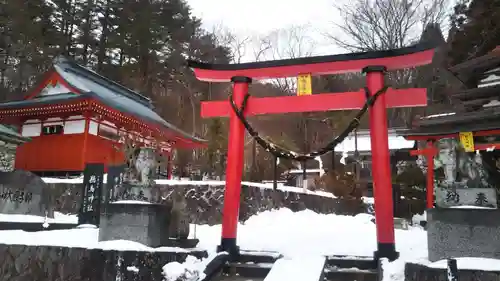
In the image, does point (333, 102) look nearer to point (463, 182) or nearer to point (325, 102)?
point (325, 102)

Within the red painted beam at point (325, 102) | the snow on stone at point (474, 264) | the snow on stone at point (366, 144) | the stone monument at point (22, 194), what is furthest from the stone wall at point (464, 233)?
the snow on stone at point (366, 144)

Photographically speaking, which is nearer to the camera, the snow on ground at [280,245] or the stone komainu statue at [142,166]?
the snow on ground at [280,245]

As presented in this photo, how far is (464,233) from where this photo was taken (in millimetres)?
5875

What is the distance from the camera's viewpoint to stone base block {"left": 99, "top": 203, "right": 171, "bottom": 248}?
276 inches

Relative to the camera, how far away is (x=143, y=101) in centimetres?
2477

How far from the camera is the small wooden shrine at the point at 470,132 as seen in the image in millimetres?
6309

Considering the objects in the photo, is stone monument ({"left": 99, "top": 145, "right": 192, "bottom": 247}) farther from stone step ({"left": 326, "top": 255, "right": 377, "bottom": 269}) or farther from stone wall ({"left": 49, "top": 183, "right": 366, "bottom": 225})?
stone wall ({"left": 49, "top": 183, "right": 366, "bottom": 225})

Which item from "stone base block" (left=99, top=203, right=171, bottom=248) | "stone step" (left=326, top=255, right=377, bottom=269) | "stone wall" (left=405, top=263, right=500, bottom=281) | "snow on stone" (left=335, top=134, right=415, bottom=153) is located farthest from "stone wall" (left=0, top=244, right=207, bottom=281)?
"snow on stone" (left=335, top=134, right=415, bottom=153)

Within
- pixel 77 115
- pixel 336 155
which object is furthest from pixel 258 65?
pixel 336 155

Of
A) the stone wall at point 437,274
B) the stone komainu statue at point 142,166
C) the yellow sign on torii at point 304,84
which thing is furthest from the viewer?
the yellow sign on torii at point 304,84

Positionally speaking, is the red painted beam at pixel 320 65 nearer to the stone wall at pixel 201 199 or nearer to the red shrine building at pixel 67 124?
the stone wall at pixel 201 199

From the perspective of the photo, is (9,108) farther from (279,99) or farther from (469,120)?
(469,120)

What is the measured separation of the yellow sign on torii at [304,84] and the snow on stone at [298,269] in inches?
136

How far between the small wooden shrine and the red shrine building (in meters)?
11.4
